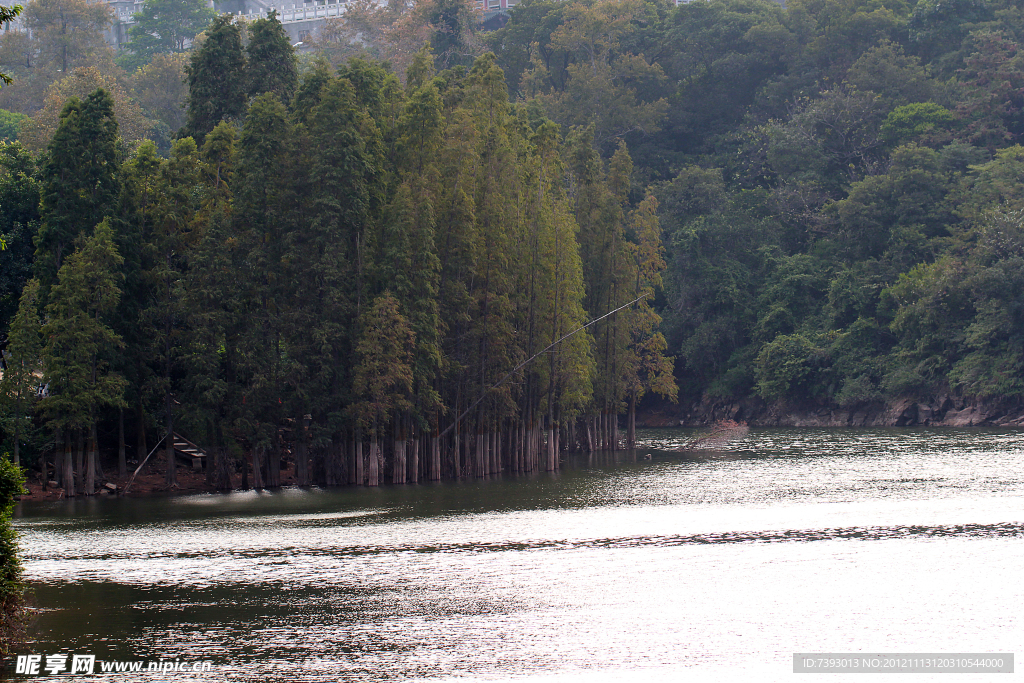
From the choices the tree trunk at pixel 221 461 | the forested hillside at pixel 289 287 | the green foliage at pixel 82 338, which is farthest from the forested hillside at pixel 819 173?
the green foliage at pixel 82 338

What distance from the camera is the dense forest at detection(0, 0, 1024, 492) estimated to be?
120 ft

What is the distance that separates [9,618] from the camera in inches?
606

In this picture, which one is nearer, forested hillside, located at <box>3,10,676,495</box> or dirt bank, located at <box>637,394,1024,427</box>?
forested hillside, located at <box>3,10,676,495</box>

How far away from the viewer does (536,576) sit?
21672mm

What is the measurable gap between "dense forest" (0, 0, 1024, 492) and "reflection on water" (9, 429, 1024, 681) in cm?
390

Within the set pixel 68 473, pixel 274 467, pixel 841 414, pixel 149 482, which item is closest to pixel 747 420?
pixel 841 414

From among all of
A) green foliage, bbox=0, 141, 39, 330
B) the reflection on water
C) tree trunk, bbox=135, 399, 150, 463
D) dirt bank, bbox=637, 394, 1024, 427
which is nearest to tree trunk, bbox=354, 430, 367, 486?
the reflection on water

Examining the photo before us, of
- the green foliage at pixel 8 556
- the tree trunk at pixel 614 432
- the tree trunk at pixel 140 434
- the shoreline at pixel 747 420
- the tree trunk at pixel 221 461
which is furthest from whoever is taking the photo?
the tree trunk at pixel 614 432

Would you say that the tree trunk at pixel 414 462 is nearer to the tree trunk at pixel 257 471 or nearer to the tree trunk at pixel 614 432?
the tree trunk at pixel 257 471

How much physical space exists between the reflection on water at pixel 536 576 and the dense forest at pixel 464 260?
3.90 metres

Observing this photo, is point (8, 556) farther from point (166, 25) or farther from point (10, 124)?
point (166, 25)

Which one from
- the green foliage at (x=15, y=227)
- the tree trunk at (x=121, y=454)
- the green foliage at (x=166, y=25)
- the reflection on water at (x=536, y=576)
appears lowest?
the reflection on water at (x=536, y=576)

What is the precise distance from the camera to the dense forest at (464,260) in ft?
120

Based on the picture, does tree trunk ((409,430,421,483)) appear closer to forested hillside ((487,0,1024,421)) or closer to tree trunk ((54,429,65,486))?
tree trunk ((54,429,65,486))
